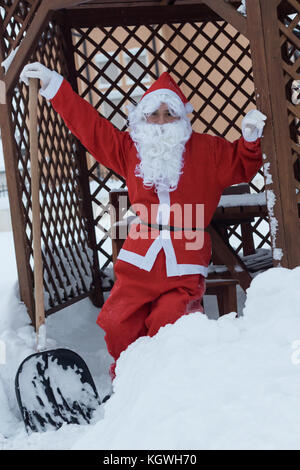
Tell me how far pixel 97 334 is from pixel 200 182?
4.87ft

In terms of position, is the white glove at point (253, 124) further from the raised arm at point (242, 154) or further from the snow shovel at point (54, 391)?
the snow shovel at point (54, 391)

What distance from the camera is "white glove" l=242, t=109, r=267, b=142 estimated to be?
227 centimetres

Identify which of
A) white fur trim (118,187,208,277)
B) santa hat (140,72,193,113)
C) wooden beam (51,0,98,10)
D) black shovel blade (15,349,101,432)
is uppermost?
wooden beam (51,0,98,10)

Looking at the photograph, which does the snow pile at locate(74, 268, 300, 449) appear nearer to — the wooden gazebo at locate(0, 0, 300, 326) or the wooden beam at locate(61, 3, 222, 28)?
the wooden gazebo at locate(0, 0, 300, 326)

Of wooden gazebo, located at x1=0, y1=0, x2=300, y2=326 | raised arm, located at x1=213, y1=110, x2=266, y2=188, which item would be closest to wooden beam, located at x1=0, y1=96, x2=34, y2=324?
wooden gazebo, located at x1=0, y1=0, x2=300, y2=326

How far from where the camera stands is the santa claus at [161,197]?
257 centimetres

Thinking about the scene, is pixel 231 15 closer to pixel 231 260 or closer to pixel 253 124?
pixel 253 124

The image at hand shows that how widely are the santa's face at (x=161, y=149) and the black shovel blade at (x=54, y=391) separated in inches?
34.3

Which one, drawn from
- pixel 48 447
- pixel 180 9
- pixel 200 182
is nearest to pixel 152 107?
pixel 200 182

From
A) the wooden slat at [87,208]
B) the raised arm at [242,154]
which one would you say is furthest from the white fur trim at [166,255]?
the wooden slat at [87,208]

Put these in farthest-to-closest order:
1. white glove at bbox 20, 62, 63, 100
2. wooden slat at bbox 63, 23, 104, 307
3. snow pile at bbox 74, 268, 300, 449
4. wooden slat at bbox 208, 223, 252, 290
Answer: wooden slat at bbox 63, 23, 104, 307, wooden slat at bbox 208, 223, 252, 290, white glove at bbox 20, 62, 63, 100, snow pile at bbox 74, 268, 300, 449

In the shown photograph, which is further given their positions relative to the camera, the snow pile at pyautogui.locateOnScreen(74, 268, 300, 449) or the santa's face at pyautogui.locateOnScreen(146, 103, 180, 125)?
the santa's face at pyautogui.locateOnScreen(146, 103, 180, 125)

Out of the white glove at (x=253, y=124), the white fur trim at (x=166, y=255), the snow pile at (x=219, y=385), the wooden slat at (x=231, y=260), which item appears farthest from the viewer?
the wooden slat at (x=231, y=260)

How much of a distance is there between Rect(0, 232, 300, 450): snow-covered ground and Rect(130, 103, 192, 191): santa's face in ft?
2.39
